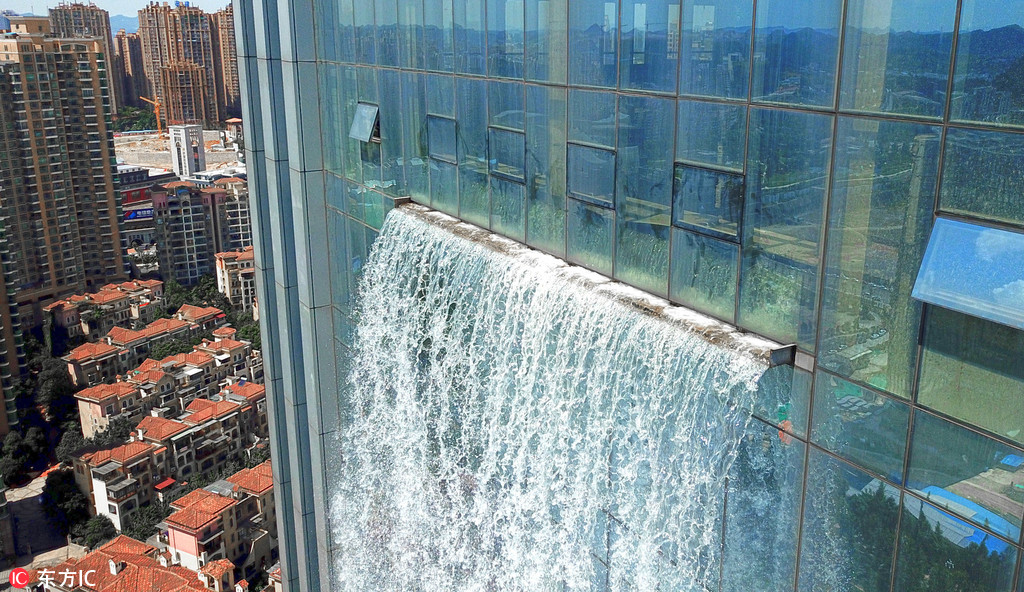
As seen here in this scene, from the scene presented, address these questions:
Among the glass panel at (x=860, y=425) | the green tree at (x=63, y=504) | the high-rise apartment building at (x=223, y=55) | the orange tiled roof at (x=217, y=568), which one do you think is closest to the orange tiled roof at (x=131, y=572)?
the orange tiled roof at (x=217, y=568)

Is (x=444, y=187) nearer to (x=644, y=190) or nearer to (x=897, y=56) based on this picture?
(x=644, y=190)

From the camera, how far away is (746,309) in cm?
502

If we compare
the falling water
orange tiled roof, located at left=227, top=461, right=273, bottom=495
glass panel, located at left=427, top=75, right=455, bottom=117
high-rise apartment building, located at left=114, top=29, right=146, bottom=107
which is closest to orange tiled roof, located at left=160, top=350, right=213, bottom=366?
orange tiled roof, located at left=227, top=461, right=273, bottom=495

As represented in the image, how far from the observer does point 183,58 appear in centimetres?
10088

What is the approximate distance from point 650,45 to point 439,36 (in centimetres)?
283

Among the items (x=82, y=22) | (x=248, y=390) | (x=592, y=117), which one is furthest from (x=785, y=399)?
(x=82, y=22)

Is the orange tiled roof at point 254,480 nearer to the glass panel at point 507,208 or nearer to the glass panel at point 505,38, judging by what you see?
the glass panel at point 507,208

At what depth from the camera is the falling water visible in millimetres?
5309

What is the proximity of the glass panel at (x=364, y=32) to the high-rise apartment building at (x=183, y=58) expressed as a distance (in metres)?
95.8

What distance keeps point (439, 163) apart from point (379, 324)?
1.84 meters

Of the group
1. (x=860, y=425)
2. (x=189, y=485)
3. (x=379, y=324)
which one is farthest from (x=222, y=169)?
(x=860, y=425)

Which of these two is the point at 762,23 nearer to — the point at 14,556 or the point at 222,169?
the point at 14,556

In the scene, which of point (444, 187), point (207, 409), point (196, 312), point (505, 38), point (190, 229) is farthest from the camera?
point (190, 229)

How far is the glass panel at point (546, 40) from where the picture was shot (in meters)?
6.26
